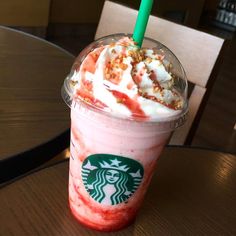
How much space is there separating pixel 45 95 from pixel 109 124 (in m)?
0.40

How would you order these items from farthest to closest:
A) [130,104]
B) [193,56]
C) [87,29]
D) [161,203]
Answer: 1. [87,29]
2. [193,56]
3. [161,203]
4. [130,104]

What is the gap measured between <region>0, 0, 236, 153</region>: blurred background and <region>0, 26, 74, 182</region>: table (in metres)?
1.46

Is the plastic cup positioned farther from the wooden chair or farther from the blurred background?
the blurred background

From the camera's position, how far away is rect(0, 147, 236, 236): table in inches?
23.0

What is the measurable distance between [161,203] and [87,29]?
3.57m

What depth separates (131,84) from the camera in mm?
516

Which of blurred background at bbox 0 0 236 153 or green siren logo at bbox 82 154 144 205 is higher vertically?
green siren logo at bbox 82 154 144 205

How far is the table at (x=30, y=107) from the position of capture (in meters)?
0.67

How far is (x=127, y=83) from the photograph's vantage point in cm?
52

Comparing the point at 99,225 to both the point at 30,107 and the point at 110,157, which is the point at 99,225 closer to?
the point at 110,157

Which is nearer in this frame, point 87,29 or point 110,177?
point 110,177

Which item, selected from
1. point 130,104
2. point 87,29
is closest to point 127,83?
point 130,104

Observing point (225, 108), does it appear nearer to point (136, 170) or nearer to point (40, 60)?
point (40, 60)

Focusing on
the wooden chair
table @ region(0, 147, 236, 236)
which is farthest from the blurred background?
table @ region(0, 147, 236, 236)
